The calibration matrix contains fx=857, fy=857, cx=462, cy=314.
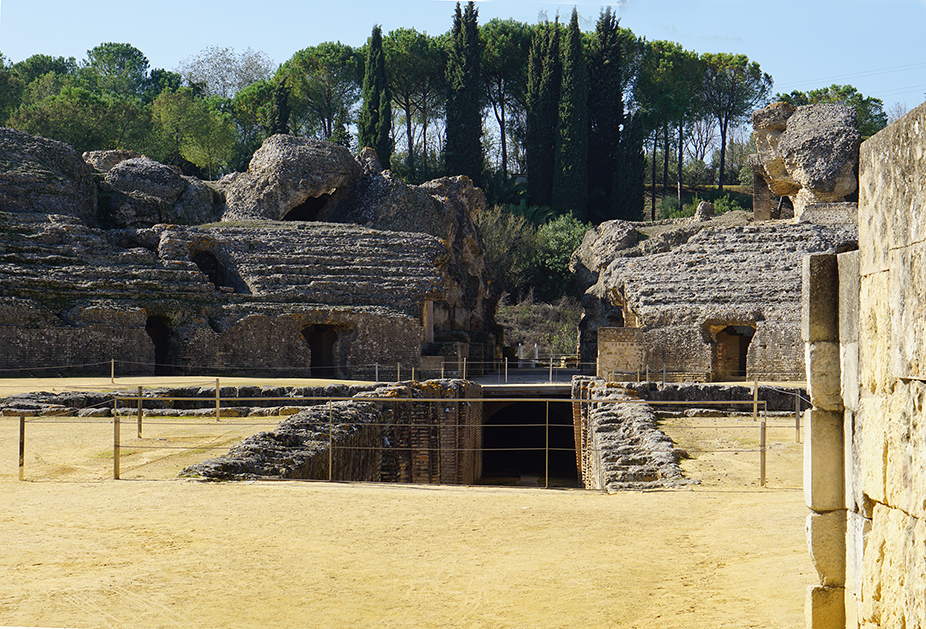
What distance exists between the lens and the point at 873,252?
13.5 ft

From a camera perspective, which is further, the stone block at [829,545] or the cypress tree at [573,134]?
the cypress tree at [573,134]

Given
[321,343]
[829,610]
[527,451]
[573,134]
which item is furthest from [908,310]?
[573,134]

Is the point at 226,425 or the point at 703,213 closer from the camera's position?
the point at 226,425

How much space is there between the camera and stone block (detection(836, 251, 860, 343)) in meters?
4.38

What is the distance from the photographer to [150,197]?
3538 cm

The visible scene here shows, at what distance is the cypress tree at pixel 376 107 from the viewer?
161 ft

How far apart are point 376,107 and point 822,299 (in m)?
47.1

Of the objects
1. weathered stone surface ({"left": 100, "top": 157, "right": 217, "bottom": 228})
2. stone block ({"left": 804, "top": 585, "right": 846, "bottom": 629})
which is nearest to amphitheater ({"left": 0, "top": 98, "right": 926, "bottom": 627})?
stone block ({"left": 804, "top": 585, "right": 846, "bottom": 629})

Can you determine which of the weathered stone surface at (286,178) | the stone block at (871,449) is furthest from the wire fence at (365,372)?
the stone block at (871,449)

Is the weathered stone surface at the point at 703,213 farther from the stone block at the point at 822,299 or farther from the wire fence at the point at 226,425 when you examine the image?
the stone block at the point at 822,299

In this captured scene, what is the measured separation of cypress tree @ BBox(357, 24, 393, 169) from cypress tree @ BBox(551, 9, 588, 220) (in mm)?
9874

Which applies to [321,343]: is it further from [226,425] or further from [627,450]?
[627,450]

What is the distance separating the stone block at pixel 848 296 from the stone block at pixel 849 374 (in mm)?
47

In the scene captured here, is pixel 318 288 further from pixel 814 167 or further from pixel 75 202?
pixel 814 167
